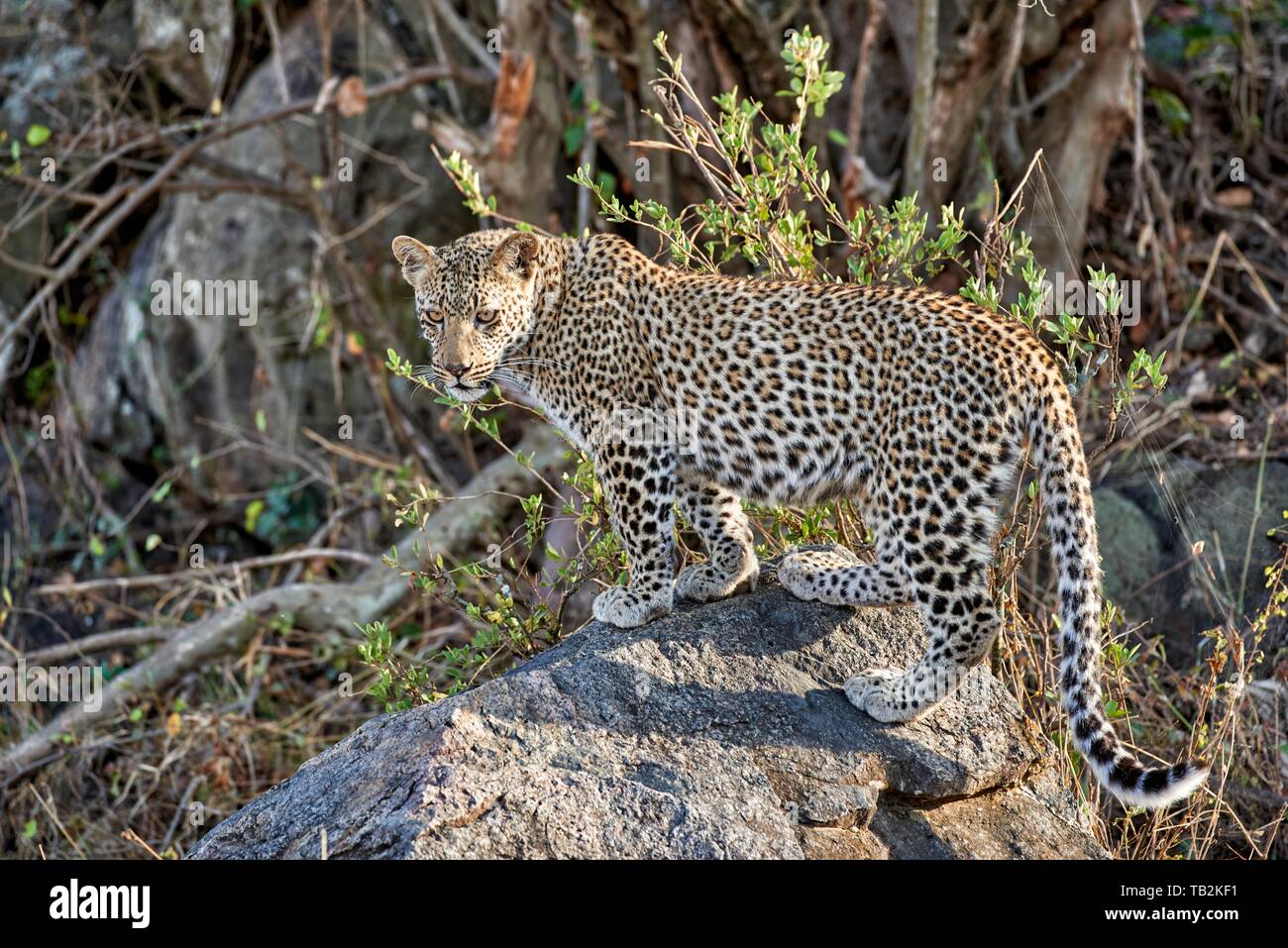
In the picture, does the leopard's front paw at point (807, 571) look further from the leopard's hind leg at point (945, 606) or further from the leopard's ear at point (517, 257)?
the leopard's ear at point (517, 257)

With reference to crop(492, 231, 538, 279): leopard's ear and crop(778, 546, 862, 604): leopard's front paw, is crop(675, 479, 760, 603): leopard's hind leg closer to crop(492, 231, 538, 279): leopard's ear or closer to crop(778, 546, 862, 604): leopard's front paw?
crop(778, 546, 862, 604): leopard's front paw

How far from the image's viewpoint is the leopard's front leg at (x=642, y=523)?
261 inches

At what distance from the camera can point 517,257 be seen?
6957 millimetres

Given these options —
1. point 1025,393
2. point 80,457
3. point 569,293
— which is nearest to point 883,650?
point 1025,393

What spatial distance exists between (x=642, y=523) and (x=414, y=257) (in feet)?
5.75

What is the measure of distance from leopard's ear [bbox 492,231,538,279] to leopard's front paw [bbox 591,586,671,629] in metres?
1.48

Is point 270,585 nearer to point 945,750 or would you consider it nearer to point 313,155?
point 313,155

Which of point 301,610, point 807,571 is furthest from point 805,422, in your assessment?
point 301,610

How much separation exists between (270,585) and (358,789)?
7.20 meters

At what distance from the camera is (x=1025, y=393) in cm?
602

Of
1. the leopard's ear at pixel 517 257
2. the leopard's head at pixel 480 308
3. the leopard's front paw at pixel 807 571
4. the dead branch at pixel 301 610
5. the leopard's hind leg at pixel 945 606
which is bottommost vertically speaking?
the dead branch at pixel 301 610

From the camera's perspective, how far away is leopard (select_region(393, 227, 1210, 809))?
6012 millimetres

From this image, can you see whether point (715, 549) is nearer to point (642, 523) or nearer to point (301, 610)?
point (642, 523)

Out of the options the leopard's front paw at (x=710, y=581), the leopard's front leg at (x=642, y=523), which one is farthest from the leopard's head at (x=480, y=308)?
the leopard's front paw at (x=710, y=581)
